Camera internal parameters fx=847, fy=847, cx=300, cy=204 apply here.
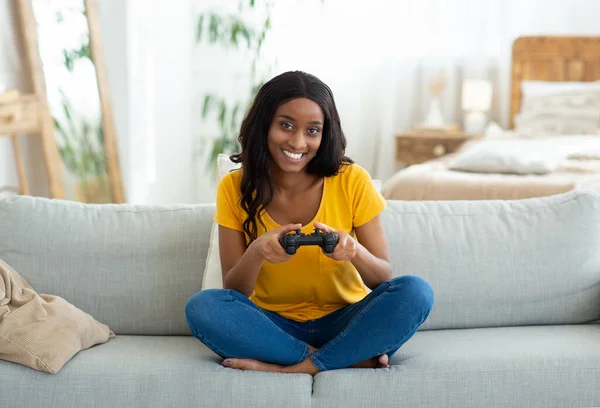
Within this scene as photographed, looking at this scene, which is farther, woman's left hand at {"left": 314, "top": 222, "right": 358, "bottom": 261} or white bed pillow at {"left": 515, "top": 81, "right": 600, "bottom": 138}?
white bed pillow at {"left": 515, "top": 81, "right": 600, "bottom": 138}

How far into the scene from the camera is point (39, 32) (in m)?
4.06

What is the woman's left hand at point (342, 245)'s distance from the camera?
6.03 ft

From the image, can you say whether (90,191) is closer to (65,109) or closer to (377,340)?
(65,109)

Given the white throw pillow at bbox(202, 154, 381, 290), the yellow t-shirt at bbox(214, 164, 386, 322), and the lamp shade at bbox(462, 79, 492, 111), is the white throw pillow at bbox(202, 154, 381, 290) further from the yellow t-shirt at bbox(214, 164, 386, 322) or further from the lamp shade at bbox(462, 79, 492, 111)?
the lamp shade at bbox(462, 79, 492, 111)

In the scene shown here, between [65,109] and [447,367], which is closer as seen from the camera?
[447,367]

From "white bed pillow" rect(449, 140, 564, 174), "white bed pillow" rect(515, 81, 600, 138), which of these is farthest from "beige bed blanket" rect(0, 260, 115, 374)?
"white bed pillow" rect(515, 81, 600, 138)

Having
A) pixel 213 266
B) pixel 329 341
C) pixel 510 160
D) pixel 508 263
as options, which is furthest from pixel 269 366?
pixel 510 160

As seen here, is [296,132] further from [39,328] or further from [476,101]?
[476,101]

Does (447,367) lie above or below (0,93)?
below

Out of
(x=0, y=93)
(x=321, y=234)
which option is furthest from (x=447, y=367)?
(x=0, y=93)

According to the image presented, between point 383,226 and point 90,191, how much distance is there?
248 centimetres

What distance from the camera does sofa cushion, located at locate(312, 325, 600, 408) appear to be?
182cm

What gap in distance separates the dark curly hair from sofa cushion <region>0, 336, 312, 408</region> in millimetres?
368

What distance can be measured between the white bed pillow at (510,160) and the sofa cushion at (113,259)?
6.25ft
